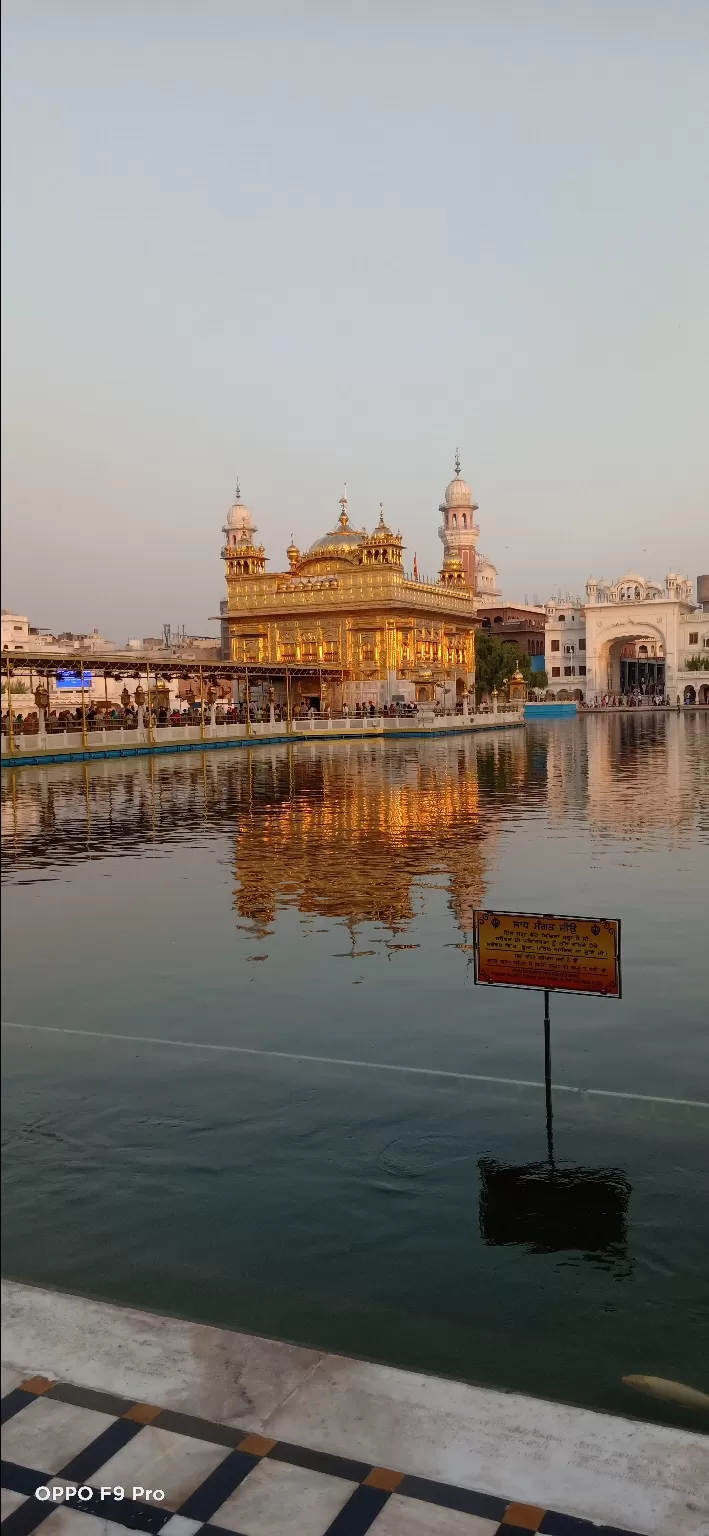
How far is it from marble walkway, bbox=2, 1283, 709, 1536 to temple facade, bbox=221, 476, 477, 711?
5541 centimetres

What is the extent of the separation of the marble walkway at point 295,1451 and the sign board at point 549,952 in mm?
2367

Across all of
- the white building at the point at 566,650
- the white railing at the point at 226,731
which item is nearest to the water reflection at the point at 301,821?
the white railing at the point at 226,731

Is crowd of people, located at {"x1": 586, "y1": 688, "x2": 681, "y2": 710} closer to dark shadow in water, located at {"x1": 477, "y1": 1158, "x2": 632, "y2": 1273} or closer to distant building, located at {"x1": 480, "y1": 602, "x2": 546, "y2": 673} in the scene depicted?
distant building, located at {"x1": 480, "y1": 602, "x2": 546, "y2": 673}

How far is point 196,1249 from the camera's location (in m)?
4.67

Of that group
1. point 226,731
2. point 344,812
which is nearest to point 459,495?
point 226,731

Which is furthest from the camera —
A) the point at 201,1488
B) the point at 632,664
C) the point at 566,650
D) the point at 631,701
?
the point at 632,664

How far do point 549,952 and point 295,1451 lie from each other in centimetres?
291

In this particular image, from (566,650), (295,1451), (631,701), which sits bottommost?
(295,1451)

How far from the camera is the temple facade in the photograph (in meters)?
59.5

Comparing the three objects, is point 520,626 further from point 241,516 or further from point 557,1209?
point 557,1209

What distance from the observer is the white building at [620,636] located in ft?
284

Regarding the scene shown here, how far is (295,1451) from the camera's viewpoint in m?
3.15

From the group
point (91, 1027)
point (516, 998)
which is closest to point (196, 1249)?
point (91, 1027)

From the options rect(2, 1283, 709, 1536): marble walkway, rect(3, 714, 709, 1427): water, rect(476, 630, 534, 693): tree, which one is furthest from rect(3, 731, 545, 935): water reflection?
rect(476, 630, 534, 693): tree
